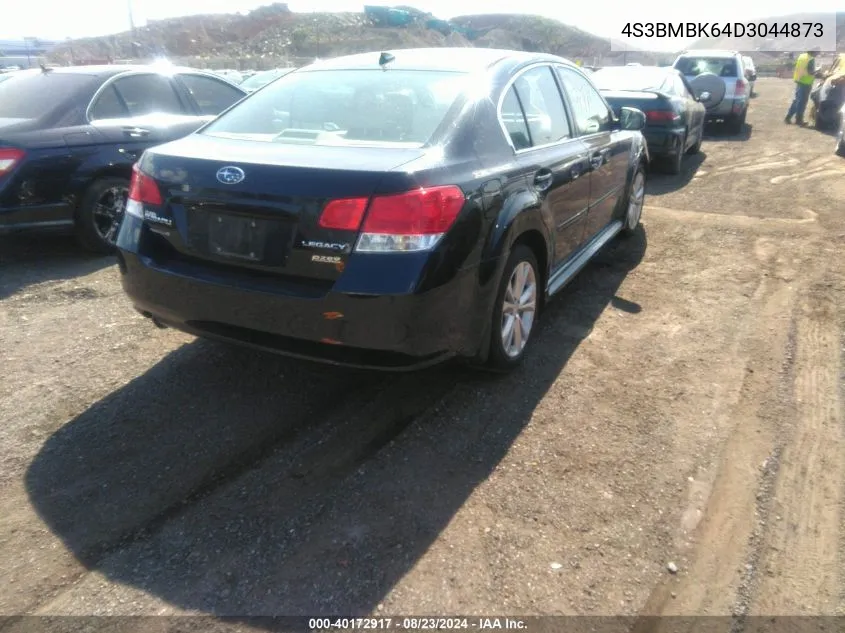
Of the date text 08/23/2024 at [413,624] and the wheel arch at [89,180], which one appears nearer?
the date text 08/23/2024 at [413,624]

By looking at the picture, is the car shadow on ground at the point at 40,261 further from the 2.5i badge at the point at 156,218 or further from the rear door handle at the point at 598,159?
the rear door handle at the point at 598,159

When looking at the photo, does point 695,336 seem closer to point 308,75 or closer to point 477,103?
point 477,103

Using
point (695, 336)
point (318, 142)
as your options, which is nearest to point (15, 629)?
point (318, 142)

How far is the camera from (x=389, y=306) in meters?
2.74

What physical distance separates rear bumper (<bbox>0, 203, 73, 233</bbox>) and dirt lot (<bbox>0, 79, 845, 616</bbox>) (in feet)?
2.37

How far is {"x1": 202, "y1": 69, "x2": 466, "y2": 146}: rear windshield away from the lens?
324 cm

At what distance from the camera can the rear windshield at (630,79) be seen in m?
9.76

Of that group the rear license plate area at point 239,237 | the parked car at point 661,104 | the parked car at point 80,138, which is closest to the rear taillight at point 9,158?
the parked car at point 80,138

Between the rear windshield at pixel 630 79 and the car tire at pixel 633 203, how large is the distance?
3913 millimetres

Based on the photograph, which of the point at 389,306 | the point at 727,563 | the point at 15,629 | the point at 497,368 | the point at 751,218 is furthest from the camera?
the point at 751,218

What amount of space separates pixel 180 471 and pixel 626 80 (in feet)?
30.7

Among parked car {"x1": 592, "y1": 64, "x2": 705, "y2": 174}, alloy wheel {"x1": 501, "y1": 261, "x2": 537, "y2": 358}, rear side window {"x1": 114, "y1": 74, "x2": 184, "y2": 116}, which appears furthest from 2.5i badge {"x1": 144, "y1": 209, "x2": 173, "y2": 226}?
parked car {"x1": 592, "y1": 64, "x2": 705, "y2": 174}

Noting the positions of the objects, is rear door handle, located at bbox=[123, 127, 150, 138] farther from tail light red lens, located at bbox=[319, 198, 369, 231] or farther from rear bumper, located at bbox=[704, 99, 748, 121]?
rear bumper, located at bbox=[704, 99, 748, 121]

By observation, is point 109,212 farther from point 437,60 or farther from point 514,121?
point 514,121
